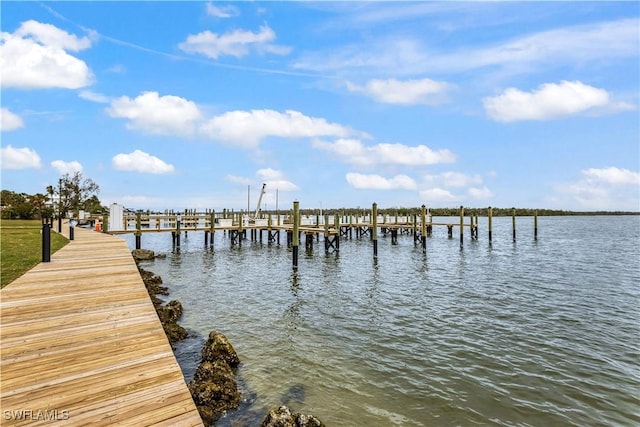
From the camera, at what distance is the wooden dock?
3.36 metres

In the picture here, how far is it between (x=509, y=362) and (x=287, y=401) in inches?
201

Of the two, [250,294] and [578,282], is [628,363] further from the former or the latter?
[250,294]

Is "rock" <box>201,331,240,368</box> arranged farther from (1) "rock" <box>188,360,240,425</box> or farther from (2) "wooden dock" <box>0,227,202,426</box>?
(2) "wooden dock" <box>0,227,202,426</box>

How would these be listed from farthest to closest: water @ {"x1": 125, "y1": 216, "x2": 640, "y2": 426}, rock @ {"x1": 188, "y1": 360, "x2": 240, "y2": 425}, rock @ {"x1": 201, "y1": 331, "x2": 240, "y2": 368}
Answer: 1. rock @ {"x1": 201, "y1": 331, "x2": 240, "y2": 368}
2. water @ {"x1": 125, "y1": 216, "x2": 640, "y2": 426}
3. rock @ {"x1": 188, "y1": 360, "x2": 240, "y2": 425}

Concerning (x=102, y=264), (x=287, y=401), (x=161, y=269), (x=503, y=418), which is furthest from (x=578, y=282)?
(x=161, y=269)

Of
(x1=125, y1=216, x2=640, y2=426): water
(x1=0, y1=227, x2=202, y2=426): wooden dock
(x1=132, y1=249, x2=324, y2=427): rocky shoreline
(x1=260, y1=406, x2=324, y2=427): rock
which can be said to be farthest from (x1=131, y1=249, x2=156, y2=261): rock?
(x1=260, y1=406, x2=324, y2=427): rock

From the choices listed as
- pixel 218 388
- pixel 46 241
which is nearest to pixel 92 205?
pixel 46 241

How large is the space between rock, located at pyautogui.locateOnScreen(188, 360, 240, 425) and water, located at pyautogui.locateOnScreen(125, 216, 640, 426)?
25cm

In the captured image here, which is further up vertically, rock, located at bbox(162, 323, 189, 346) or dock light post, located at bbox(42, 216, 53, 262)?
dock light post, located at bbox(42, 216, 53, 262)

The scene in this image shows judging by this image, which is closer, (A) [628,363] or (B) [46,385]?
(B) [46,385]

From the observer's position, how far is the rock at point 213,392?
5190 mm

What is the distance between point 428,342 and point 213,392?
221 inches

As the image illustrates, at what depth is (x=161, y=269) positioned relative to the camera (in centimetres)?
1952

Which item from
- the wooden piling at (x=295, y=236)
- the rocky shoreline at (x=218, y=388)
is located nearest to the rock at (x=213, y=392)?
the rocky shoreline at (x=218, y=388)
